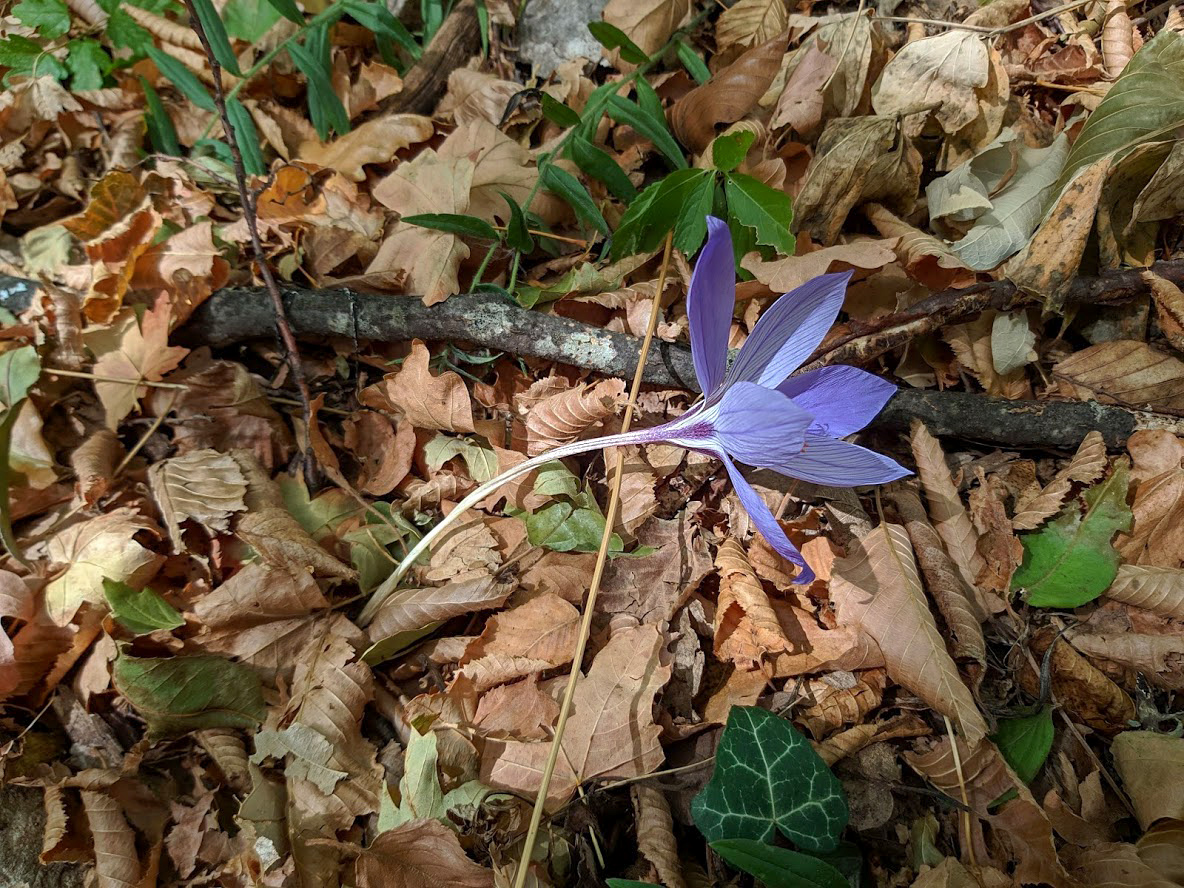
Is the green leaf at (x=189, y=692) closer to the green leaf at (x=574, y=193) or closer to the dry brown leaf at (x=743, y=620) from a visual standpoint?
the dry brown leaf at (x=743, y=620)

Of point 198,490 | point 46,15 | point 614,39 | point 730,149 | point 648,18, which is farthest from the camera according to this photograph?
point 46,15

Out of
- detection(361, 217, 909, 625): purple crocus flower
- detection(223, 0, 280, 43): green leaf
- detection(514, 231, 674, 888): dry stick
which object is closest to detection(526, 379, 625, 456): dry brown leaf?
detection(514, 231, 674, 888): dry stick

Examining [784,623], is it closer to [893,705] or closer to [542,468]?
[893,705]

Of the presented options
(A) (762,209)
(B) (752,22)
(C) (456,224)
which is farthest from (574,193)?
(B) (752,22)

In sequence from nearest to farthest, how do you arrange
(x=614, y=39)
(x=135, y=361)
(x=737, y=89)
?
(x=135, y=361), (x=614, y=39), (x=737, y=89)

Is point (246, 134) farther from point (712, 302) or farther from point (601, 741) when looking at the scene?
point (601, 741)

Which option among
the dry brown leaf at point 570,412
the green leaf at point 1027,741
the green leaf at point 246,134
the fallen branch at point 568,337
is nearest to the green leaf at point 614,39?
the fallen branch at point 568,337
